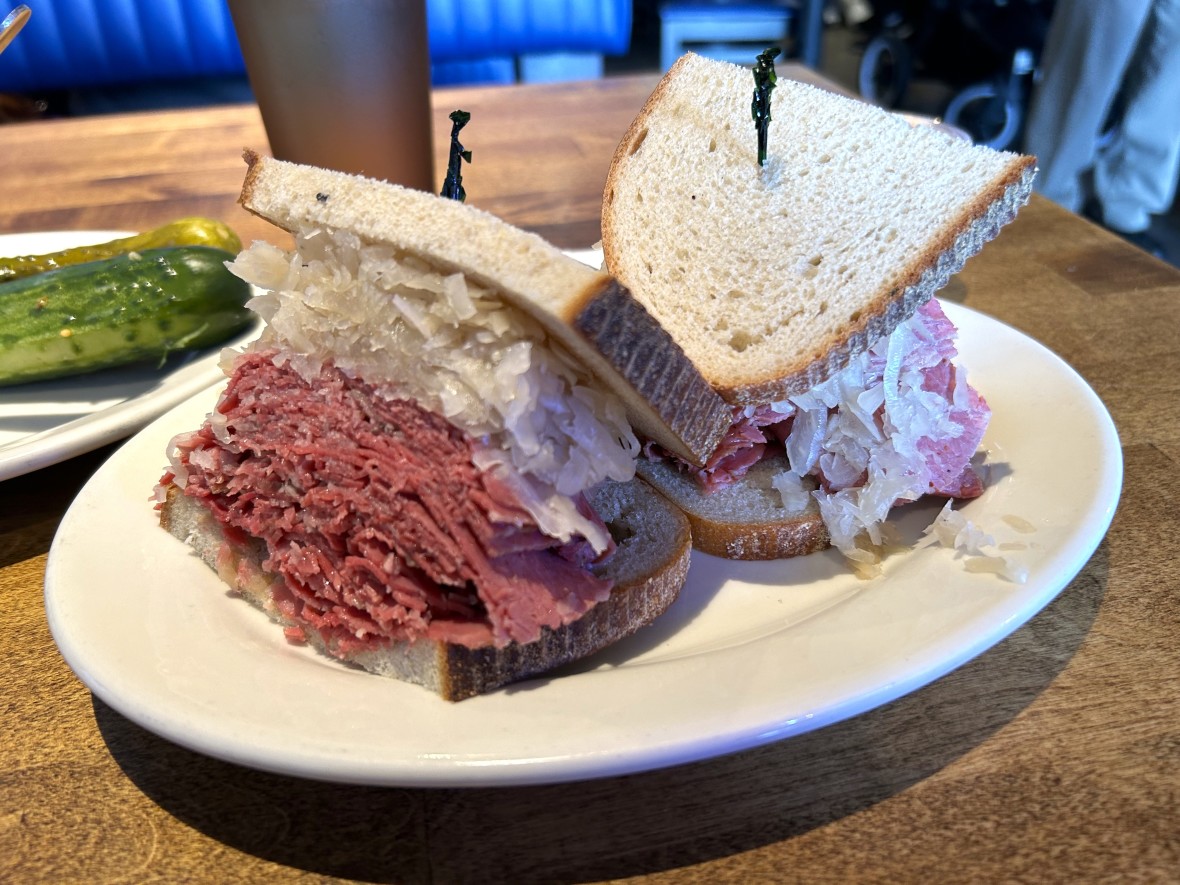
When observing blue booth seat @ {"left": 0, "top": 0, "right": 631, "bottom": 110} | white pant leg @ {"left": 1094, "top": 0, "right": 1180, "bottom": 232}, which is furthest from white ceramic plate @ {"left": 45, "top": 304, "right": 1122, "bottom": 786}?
blue booth seat @ {"left": 0, "top": 0, "right": 631, "bottom": 110}

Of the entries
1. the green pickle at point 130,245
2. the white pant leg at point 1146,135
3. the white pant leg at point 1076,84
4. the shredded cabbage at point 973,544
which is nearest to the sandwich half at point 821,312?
the shredded cabbage at point 973,544

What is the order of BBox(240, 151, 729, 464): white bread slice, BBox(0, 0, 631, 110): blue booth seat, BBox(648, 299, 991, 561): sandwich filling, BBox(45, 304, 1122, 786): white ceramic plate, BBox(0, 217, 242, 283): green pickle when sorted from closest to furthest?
BBox(45, 304, 1122, 786): white ceramic plate
BBox(240, 151, 729, 464): white bread slice
BBox(648, 299, 991, 561): sandwich filling
BBox(0, 217, 242, 283): green pickle
BBox(0, 0, 631, 110): blue booth seat

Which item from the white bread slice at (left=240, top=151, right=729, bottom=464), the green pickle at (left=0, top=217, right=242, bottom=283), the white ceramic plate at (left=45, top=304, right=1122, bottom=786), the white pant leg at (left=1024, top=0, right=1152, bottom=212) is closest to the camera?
the white ceramic plate at (left=45, top=304, right=1122, bottom=786)

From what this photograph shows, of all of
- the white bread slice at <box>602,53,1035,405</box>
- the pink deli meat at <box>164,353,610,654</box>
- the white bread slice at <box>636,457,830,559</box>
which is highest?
the white bread slice at <box>602,53,1035,405</box>

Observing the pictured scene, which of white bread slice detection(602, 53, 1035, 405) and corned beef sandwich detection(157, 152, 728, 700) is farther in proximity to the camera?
white bread slice detection(602, 53, 1035, 405)

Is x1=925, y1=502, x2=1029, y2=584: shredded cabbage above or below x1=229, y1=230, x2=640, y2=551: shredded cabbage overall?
below

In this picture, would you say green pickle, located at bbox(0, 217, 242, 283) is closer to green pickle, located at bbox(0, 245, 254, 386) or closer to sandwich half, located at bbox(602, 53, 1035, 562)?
green pickle, located at bbox(0, 245, 254, 386)

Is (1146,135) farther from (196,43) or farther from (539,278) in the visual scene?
(196,43)
